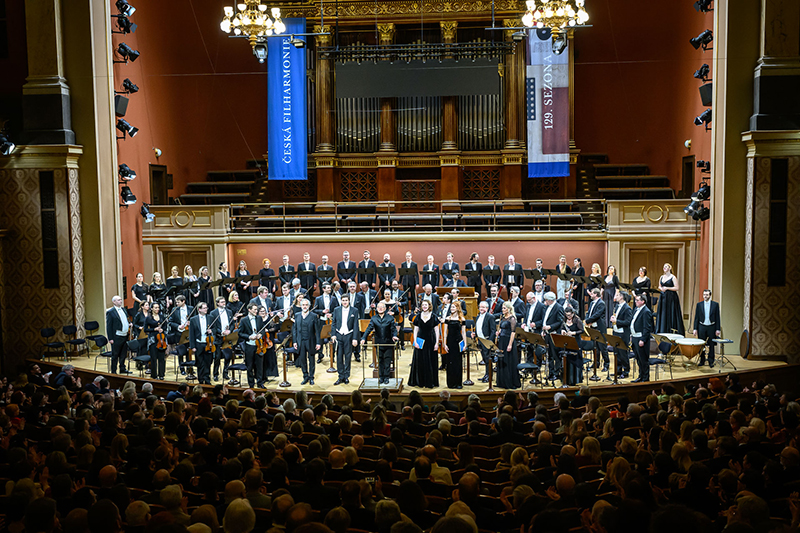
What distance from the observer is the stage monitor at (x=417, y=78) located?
57.8 feet

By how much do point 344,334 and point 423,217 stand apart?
642 centimetres

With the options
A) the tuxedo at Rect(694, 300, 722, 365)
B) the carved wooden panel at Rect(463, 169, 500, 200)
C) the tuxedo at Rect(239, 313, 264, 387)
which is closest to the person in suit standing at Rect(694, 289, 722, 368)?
the tuxedo at Rect(694, 300, 722, 365)

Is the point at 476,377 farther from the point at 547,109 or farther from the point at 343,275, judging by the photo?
the point at 547,109

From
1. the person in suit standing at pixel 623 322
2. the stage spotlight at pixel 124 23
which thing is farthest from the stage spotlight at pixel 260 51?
the person in suit standing at pixel 623 322

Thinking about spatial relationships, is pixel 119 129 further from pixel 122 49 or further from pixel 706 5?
pixel 706 5

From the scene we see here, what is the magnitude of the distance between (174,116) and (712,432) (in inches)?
638

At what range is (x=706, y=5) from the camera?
43.7 ft

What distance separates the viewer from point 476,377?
11.6 m

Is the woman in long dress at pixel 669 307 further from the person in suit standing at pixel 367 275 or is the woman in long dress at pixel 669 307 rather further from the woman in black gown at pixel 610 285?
the person in suit standing at pixel 367 275

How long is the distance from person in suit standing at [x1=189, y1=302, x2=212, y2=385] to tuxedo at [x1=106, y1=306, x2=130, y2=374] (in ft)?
4.63

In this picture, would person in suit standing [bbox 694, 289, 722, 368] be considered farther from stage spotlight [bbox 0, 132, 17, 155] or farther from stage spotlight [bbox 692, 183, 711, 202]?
stage spotlight [bbox 0, 132, 17, 155]

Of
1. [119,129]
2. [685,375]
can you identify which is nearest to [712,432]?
[685,375]

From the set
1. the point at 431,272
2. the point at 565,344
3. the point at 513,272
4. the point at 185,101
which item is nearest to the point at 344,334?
the point at 565,344

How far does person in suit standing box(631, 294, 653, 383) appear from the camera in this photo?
10.6 metres
